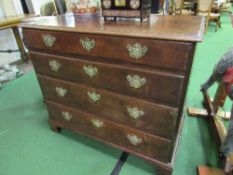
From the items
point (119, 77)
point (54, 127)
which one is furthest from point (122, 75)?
point (54, 127)

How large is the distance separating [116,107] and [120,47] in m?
0.40

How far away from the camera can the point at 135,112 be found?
3.52 ft

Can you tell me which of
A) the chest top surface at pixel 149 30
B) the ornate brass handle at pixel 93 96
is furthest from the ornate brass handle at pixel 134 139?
the chest top surface at pixel 149 30

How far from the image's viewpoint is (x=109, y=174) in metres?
1.25

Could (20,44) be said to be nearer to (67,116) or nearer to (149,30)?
(67,116)

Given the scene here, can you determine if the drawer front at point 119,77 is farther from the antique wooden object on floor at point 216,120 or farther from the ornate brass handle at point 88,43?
the antique wooden object on floor at point 216,120

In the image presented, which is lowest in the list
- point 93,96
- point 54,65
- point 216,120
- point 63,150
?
point 63,150

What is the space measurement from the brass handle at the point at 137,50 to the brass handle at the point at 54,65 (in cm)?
55

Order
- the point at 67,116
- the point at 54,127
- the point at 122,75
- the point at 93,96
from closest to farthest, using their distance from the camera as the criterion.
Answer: the point at 122,75, the point at 93,96, the point at 67,116, the point at 54,127

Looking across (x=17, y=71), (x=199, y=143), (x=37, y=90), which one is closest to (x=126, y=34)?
(x=199, y=143)

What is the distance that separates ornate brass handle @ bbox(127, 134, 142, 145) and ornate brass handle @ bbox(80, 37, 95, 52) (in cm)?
61

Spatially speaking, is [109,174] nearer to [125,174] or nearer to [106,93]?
[125,174]

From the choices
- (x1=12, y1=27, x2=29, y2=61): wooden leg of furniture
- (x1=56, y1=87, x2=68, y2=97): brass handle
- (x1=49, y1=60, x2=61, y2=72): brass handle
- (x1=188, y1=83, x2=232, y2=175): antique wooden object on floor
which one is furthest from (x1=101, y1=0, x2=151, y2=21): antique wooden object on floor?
(x1=12, y1=27, x2=29, y2=61): wooden leg of furniture

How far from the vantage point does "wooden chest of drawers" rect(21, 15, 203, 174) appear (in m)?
0.84
